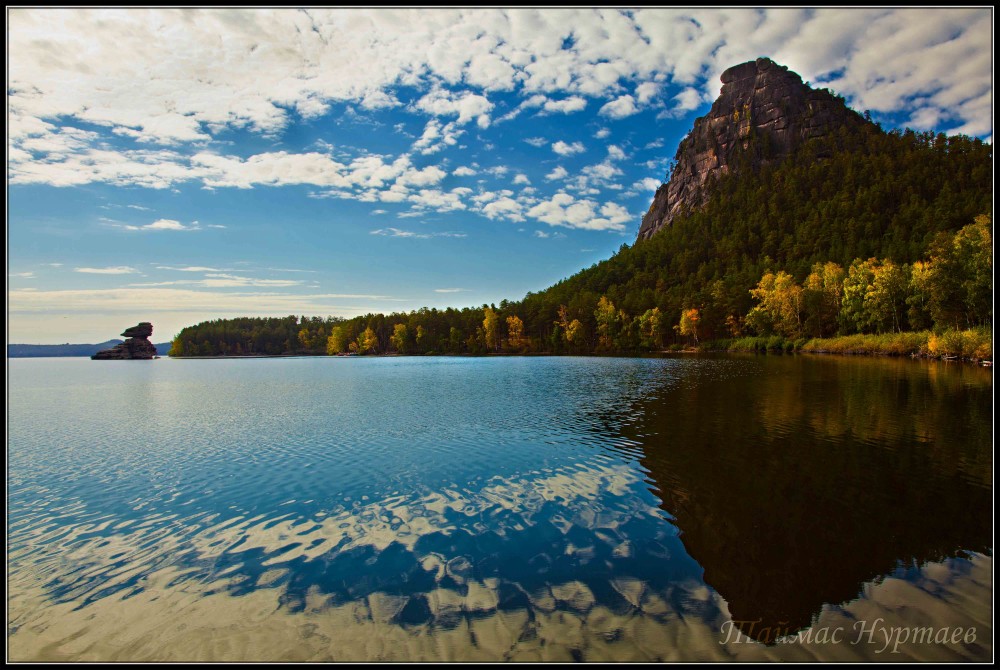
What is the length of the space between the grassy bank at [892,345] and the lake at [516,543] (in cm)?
4095

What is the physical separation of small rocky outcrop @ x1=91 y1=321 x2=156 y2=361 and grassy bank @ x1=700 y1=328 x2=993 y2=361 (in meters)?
200

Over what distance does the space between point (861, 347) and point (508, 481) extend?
86.1 meters

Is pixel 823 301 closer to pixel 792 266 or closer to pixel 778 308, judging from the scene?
pixel 778 308

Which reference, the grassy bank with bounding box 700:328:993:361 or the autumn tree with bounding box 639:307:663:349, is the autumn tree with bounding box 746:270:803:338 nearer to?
the grassy bank with bounding box 700:328:993:361

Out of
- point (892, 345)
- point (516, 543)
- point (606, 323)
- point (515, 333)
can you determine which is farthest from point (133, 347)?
point (892, 345)

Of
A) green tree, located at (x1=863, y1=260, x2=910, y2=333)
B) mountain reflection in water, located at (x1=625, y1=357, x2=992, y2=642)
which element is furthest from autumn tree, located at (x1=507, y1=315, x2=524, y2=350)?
mountain reflection in water, located at (x1=625, y1=357, x2=992, y2=642)

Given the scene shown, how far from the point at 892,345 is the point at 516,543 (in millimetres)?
84516

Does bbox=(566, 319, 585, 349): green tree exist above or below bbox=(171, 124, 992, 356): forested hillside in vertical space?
below

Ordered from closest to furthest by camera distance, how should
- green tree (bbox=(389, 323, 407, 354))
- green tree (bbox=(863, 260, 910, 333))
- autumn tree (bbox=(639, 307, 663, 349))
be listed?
green tree (bbox=(863, 260, 910, 333)) < autumn tree (bbox=(639, 307, 663, 349)) < green tree (bbox=(389, 323, 407, 354))

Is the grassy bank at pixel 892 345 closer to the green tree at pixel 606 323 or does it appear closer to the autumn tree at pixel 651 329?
the autumn tree at pixel 651 329

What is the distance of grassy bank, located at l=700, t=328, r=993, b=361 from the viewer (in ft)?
177

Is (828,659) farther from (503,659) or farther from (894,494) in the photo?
(894,494)

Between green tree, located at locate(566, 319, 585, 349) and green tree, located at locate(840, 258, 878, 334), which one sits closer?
green tree, located at locate(840, 258, 878, 334)

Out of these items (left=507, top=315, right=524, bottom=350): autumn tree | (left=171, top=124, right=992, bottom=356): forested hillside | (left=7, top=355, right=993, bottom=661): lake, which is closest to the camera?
(left=7, top=355, right=993, bottom=661): lake
